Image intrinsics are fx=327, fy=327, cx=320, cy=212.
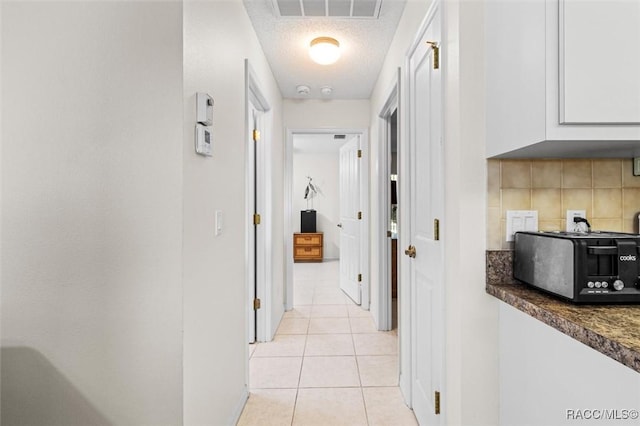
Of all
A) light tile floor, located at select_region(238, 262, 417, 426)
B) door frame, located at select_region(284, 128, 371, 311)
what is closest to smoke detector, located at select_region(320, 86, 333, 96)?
door frame, located at select_region(284, 128, 371, 311)

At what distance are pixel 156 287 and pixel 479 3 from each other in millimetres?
1644

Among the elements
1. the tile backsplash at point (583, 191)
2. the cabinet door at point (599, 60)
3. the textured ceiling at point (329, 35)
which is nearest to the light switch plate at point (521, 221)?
the tile backsplash at point (583, 191)

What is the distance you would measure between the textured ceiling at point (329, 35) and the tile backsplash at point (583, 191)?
1.39 m

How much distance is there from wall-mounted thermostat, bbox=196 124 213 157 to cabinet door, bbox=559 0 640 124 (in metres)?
1.23

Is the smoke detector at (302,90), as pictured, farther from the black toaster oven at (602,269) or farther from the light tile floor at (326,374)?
the black toaster oven at (602,269)

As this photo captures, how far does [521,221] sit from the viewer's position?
1284 millimetres

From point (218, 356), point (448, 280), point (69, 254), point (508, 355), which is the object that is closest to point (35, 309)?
point (69, 254)

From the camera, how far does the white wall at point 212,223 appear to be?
4.13 feet

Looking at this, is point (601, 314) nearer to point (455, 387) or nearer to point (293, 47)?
point (455, 387)

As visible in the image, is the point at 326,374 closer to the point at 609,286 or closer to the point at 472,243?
the point at 472,243

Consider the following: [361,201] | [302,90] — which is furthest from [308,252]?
[302,90]

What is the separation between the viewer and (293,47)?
8.46 ft

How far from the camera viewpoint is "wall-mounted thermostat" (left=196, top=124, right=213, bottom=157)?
1.30 metres

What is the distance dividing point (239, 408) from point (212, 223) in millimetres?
1124
